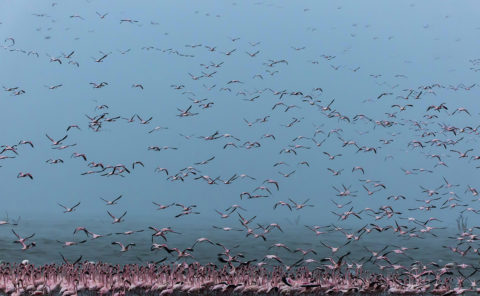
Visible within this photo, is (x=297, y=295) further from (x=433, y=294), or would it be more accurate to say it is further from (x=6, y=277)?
(x=6, y=277)

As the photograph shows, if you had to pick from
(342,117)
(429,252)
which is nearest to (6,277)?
(342,117)

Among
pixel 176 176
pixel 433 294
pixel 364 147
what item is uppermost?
pixel 364 147

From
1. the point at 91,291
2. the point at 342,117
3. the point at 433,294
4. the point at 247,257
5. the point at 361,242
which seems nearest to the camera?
the point at 91,291

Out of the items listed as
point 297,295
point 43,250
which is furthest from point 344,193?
point 43,250

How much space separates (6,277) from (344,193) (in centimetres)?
2973

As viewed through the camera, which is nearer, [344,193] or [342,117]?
[344,193]

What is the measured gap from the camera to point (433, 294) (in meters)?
43.3

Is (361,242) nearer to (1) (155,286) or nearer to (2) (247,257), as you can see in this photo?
(2) (247,257)

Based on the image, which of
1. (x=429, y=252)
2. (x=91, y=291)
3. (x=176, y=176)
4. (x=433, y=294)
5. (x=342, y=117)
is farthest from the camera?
(x=429, y=252)

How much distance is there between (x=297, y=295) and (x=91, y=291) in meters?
14.1

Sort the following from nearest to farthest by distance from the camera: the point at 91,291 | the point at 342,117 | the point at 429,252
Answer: the point at 91,291 < the point at 342,117 < the point at 429,252

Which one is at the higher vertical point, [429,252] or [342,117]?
[342,117]

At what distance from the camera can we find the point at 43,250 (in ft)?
270

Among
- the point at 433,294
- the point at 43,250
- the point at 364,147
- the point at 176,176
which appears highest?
the point at 364,147
